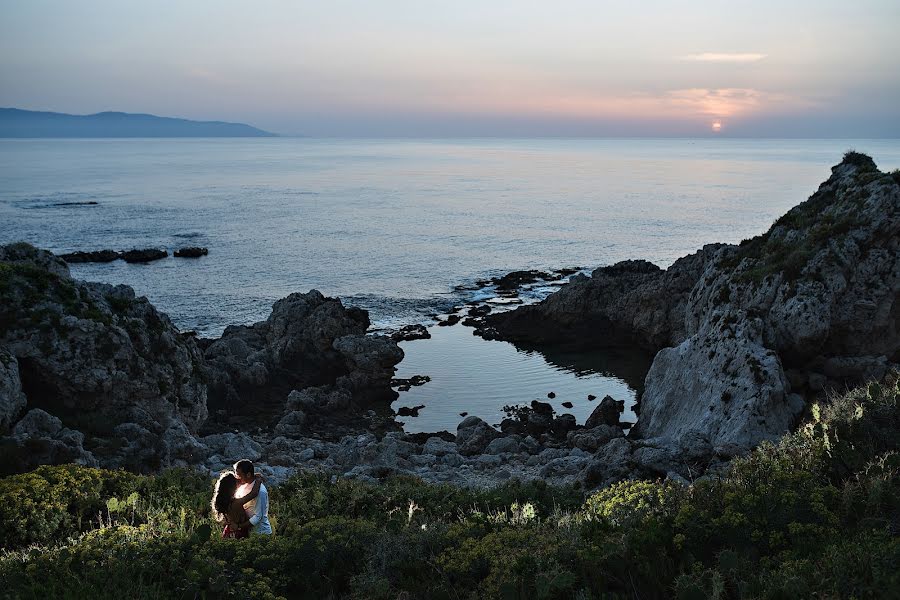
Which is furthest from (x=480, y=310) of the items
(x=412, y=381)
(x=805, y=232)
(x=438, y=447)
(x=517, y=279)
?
(x=805, y=232)

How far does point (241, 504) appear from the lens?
38.0 ft

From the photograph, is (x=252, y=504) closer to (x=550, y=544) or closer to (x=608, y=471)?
(x=550, y=544)

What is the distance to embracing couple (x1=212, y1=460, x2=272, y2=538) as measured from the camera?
1153cm

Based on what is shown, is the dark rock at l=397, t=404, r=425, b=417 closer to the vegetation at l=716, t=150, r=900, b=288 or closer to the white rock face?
the white rock face

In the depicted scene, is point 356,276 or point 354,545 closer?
point 354,545

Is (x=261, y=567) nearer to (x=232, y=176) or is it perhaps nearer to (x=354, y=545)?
(x=354, y=545)

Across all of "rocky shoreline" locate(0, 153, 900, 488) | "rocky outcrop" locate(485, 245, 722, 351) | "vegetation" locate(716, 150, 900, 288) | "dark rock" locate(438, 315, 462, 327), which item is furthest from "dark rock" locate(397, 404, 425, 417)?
"dark rock" locate(438, 315, 462, 327)

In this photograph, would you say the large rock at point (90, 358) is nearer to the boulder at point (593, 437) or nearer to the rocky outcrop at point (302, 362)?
the rocky outcrop at point (302, 362)

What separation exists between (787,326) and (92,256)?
208 feet

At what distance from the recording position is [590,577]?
8758 millimetres

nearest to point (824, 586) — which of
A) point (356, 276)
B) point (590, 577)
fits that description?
point (590, 577)

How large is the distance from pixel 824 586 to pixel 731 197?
132 m

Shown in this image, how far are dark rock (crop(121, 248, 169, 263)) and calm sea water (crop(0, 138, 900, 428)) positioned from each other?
87.5 inches

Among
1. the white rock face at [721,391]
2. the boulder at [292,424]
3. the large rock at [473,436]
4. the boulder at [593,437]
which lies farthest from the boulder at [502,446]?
the boulder at [292,424]
